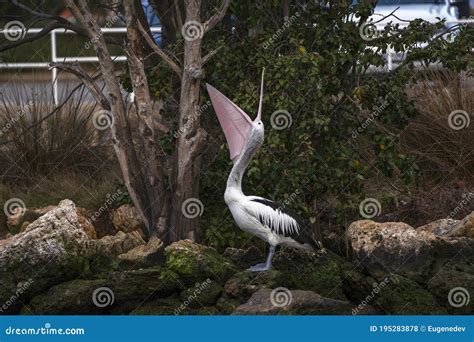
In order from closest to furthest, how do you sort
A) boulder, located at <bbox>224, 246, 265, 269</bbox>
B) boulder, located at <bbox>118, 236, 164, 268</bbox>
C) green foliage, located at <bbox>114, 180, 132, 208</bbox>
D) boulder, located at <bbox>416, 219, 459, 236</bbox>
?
boulder, located at <bbox>118, 236, 164, 268</bbox>, boulder, located at <bbox>224, 246, 265, 269</bbox>, boulder, located at <bbox>416, 219, 459, 236</bbox>, green foliage, located at <bbox>114, 180, 132, 208</bbox>

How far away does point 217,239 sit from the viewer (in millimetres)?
9703

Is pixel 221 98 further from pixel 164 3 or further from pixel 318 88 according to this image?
pixel 164 3

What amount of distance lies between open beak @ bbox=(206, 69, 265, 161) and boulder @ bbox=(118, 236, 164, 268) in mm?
1168

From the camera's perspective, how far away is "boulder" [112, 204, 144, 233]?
33.7 feet

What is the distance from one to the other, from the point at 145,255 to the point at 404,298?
2175 millimetres

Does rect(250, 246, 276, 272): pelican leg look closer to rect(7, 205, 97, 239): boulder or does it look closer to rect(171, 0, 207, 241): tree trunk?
rect(171, 0, 207, 241): tree trunk

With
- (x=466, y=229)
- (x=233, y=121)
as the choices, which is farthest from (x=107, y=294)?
(x=466, y=229)

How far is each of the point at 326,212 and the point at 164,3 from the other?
8.43 ft

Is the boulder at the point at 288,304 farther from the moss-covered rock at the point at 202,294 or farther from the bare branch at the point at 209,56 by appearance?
the bare branch at the point at 209,56

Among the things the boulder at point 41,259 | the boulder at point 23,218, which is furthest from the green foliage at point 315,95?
the boulder at point 41,259

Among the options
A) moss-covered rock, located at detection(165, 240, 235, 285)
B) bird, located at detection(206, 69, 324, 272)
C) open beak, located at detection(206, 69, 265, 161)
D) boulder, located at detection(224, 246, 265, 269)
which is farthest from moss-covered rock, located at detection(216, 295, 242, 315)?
open beak, located at detection(206, 69, 265, 161)

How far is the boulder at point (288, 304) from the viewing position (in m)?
8.04

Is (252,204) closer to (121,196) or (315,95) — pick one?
(315,95)

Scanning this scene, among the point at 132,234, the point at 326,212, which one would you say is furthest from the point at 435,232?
the point at 132,234
